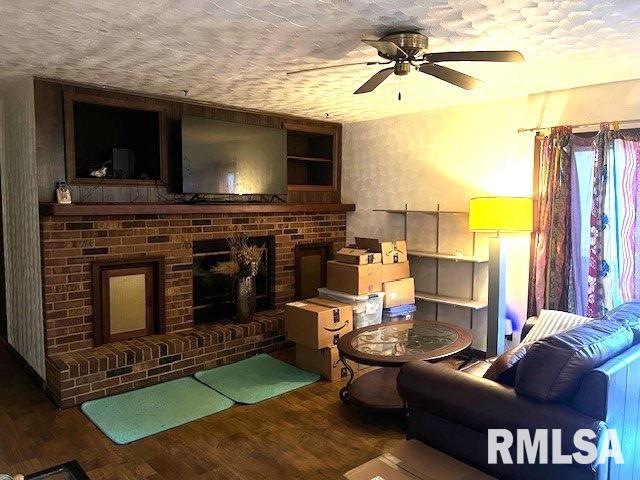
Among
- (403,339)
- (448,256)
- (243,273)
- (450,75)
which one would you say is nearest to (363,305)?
(403,339)

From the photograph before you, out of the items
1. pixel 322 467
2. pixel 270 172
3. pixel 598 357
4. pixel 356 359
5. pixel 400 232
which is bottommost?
pixel 322 467

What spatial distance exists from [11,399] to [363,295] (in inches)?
109

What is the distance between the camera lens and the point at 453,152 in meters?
4.48

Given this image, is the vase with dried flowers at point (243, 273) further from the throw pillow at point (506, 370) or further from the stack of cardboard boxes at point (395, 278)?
the throw pillow at point (506, 370)

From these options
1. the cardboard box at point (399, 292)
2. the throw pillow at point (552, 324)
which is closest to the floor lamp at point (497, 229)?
the throw pillow at point (552, 324)

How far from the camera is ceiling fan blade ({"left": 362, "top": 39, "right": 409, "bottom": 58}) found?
2.26 meters

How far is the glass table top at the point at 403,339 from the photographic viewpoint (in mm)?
3123

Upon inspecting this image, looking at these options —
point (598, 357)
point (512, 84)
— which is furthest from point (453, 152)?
point (598, 357)

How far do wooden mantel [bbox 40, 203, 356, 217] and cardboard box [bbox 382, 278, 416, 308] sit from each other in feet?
4.17

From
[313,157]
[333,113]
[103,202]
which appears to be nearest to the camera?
[103,202]

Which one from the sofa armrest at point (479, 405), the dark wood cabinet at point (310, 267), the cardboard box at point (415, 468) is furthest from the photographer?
the dark wood cabinet at point (310, 267)

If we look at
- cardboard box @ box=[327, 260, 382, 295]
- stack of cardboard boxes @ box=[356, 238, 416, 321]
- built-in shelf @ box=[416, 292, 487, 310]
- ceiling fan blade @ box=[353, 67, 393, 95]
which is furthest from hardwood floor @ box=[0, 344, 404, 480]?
ceiling fan blade @ box=[353, 67, 393, 95]

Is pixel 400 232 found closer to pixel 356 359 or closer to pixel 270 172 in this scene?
pixel 270 172

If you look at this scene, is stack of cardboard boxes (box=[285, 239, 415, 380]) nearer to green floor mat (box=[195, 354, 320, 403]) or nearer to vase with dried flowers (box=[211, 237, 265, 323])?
green floor mat (box=[195, 354, 320, 403])
